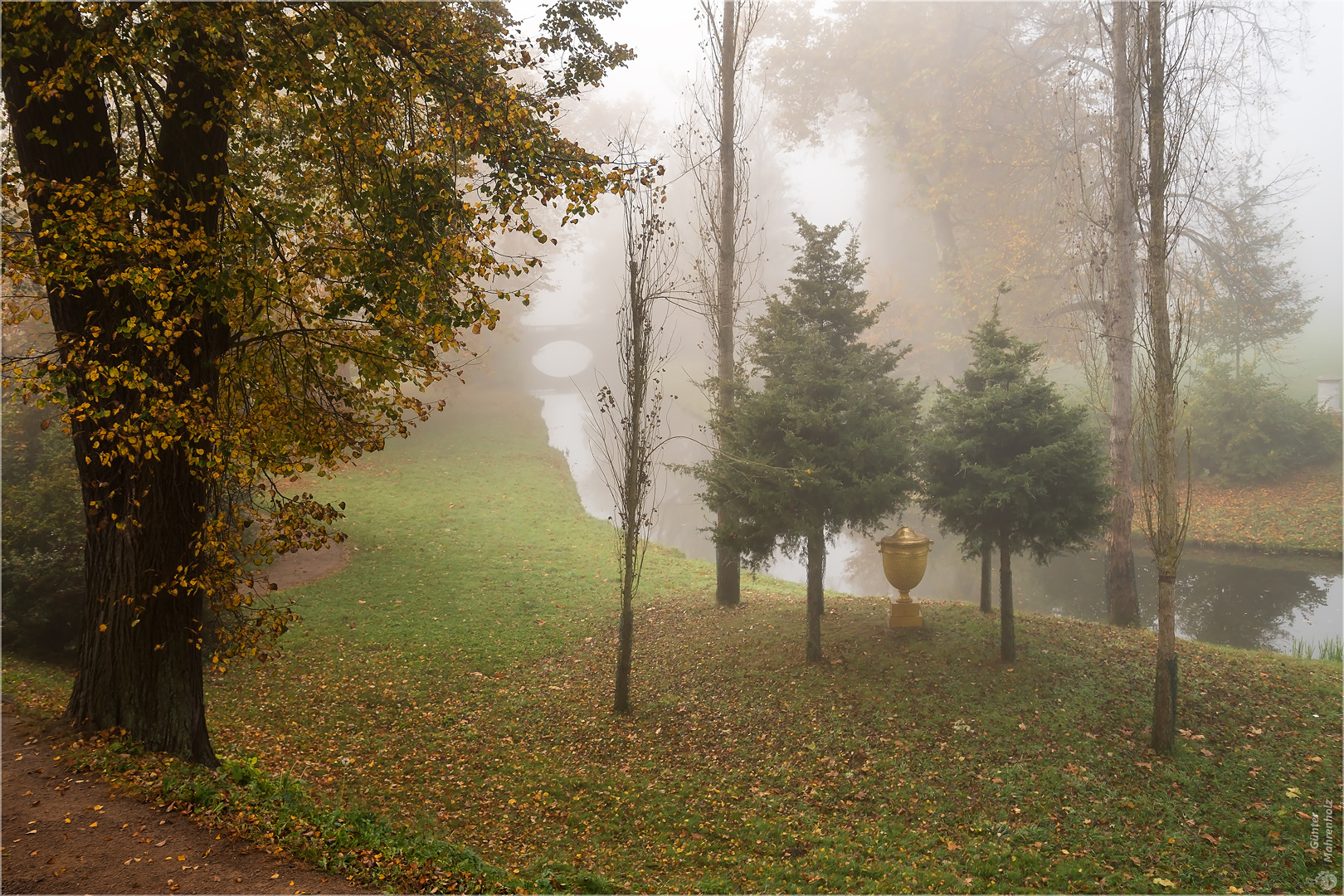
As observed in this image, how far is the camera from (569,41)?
6.54 m

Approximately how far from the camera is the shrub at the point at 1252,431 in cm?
2138

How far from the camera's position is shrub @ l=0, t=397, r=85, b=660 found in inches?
335

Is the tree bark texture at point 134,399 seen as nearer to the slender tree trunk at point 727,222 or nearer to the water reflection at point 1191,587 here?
the water reflection at point 1191,587

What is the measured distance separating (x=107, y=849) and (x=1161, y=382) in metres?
9.98

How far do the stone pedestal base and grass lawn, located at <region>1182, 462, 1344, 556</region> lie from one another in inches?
526

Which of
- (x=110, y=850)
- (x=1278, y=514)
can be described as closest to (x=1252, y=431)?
Answer: (x=1278, y=514)

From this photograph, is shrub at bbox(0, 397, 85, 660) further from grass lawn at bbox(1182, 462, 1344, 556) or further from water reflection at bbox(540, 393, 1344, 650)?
grass lawn at bbox(1182, 462, 1344, 556)

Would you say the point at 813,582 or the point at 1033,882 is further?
the point at 813,582

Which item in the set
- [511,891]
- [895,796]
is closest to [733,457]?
[895,796]

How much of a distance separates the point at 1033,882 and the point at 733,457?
18.6 feet

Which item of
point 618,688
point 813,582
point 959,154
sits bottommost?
point 618,688

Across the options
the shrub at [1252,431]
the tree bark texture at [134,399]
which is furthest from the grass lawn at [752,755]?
the shrub at [1252,431]

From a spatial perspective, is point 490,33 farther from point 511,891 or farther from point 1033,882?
point 1033,882

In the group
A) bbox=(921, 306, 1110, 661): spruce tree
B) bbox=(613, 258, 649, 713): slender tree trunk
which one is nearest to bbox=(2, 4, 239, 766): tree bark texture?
bbox=(613, 258, 649, 713): slender tree trunk
